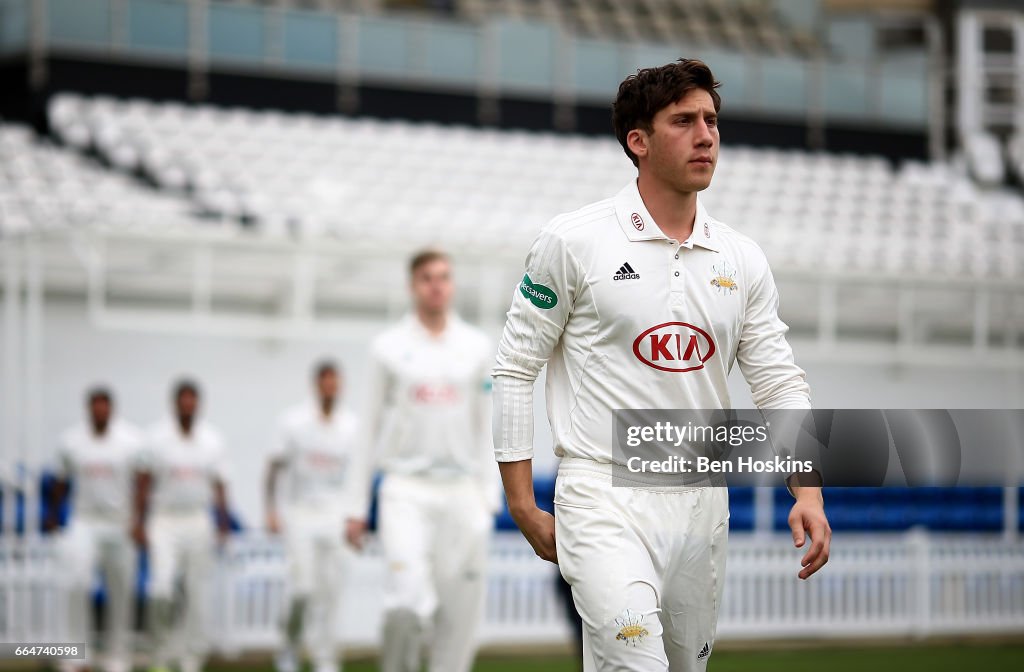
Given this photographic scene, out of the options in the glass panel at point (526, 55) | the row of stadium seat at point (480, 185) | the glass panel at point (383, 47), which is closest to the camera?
the row of stadium seat at point (480, 185)

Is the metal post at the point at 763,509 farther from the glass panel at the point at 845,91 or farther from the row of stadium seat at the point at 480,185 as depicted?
the glass panel at the point at 845,91

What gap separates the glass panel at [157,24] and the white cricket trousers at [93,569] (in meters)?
11.8

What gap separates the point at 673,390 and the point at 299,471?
23.4 feet

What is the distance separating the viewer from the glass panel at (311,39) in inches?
851

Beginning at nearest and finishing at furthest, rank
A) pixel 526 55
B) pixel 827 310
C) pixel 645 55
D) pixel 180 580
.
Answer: pixel 180 580 < pixel 827 310 < pixel 526 55 < pixel 645 55

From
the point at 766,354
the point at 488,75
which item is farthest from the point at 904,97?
the point at 766,354

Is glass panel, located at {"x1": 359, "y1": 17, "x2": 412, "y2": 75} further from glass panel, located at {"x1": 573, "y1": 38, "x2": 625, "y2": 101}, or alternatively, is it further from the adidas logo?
the adidas logo

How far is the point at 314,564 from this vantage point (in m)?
10.7

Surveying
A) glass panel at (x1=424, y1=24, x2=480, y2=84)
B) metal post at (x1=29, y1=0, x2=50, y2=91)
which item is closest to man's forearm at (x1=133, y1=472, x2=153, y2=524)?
metal post at (x1=29, y1=0, x2=50, y2=91)

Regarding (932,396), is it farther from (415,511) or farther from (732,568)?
(415,511)

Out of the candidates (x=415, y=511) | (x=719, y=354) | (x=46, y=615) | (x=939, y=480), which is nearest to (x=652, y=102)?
(x=719, y=354)

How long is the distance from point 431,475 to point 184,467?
13.8ft

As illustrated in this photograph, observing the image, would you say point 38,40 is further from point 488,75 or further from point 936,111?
point 936,111

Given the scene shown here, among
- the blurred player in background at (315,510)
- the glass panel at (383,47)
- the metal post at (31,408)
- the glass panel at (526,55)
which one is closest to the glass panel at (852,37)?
the glass panel at (526,55)
